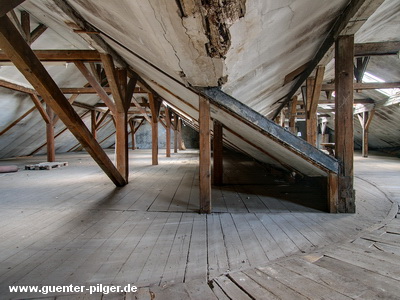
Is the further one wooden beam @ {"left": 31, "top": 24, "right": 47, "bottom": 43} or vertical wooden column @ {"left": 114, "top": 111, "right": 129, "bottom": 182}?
wooden beam @ {"left": 31, "top": 24, "right": 47, "bottom": 43}

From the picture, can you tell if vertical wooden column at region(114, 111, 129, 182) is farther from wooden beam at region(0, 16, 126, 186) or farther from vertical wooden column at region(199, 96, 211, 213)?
vertical wooden column at region(199, 96, 211, 213)

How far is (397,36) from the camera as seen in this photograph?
4848 mm

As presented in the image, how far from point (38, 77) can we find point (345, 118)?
312 centimetres

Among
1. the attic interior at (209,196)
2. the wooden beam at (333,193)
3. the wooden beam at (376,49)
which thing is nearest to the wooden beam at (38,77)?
the attic interior at (209,196)

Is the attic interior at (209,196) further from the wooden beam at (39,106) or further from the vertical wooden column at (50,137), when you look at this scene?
the vertical wooden column at (50,137)

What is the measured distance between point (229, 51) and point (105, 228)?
193cm

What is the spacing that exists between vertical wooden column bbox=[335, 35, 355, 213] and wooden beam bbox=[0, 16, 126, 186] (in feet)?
9.80

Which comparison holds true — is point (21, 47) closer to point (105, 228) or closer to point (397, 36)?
point (105, 228)

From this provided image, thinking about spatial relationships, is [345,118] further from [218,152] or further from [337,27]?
[218,152]

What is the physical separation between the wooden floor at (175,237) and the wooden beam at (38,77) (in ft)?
2.99

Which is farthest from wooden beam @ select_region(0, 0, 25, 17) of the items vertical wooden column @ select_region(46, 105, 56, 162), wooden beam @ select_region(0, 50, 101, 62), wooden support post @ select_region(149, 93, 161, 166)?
vertical wooden column @ select_region(46, 105, 56, 162)

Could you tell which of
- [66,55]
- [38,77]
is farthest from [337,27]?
[66,55]

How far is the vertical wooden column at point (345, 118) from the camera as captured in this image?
8.68 ft

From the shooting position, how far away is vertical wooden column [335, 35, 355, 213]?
2.65m
